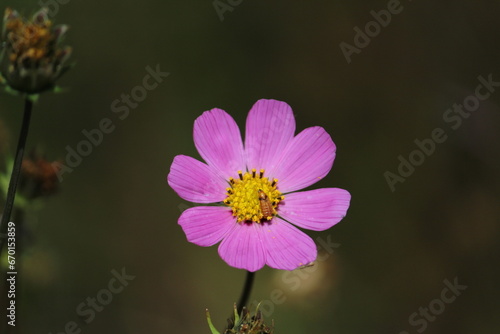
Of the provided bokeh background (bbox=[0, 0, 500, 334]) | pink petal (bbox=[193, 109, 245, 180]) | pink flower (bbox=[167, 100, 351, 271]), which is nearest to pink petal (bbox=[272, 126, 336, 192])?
pink flower (bbox=[167, 100, 351, 271])

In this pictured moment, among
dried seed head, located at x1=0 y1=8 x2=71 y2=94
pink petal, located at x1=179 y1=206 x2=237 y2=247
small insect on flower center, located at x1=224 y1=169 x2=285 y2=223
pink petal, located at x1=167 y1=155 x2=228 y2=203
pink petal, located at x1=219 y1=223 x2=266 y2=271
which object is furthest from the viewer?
small insect on flower center, located at x1=224 y1=169 x2=285 y2=223

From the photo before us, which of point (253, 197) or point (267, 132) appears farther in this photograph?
point (267, 132)

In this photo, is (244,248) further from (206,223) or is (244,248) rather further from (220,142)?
(220,142)

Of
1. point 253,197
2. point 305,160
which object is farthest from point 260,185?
point 305,160

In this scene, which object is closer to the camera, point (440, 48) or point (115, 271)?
point (115, 271)

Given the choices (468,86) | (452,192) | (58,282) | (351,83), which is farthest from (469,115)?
(58,282)

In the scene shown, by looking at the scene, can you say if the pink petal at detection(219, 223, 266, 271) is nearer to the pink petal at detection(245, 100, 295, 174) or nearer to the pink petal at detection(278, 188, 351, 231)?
the pink petal at detection(278, 188, 351, 231)

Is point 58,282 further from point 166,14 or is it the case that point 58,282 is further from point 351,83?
point 351,83
